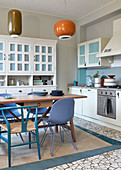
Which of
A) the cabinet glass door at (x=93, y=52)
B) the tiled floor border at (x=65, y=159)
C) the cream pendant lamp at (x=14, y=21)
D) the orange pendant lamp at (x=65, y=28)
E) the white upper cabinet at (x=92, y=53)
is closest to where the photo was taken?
the tiled floor border at (x=65, y=159)

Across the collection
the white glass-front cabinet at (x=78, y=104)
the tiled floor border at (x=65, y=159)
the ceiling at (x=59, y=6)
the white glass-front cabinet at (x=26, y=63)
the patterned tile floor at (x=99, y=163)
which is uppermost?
the ceiling at (x=59, y=6)

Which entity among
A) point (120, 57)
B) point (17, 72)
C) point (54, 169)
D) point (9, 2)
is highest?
point (9, 2)

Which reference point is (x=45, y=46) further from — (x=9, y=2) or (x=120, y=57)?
(x=120, y=57)

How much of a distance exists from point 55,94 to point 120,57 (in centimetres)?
231

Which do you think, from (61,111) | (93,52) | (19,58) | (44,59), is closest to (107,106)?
(93,52)

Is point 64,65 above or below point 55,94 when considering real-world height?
above

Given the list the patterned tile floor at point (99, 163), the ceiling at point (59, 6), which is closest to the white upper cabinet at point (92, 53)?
the ceiling at point (59, 6)

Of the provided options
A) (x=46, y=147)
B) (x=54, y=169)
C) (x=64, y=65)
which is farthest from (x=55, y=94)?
(x=64, y=65)

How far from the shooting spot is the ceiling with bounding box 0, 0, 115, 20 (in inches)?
190

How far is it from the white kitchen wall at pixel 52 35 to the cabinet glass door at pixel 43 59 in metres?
0.57

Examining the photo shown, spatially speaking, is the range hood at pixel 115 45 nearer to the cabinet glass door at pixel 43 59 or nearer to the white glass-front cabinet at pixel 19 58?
the cabinet glass door at pixel 43 59

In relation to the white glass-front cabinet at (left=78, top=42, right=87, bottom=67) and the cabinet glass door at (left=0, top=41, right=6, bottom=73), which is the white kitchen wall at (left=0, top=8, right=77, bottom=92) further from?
the cabinet glass door at (left=0, top=41, right=6, bottom=73)

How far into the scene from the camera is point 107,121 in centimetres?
440

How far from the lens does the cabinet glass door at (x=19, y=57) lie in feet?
16.2
